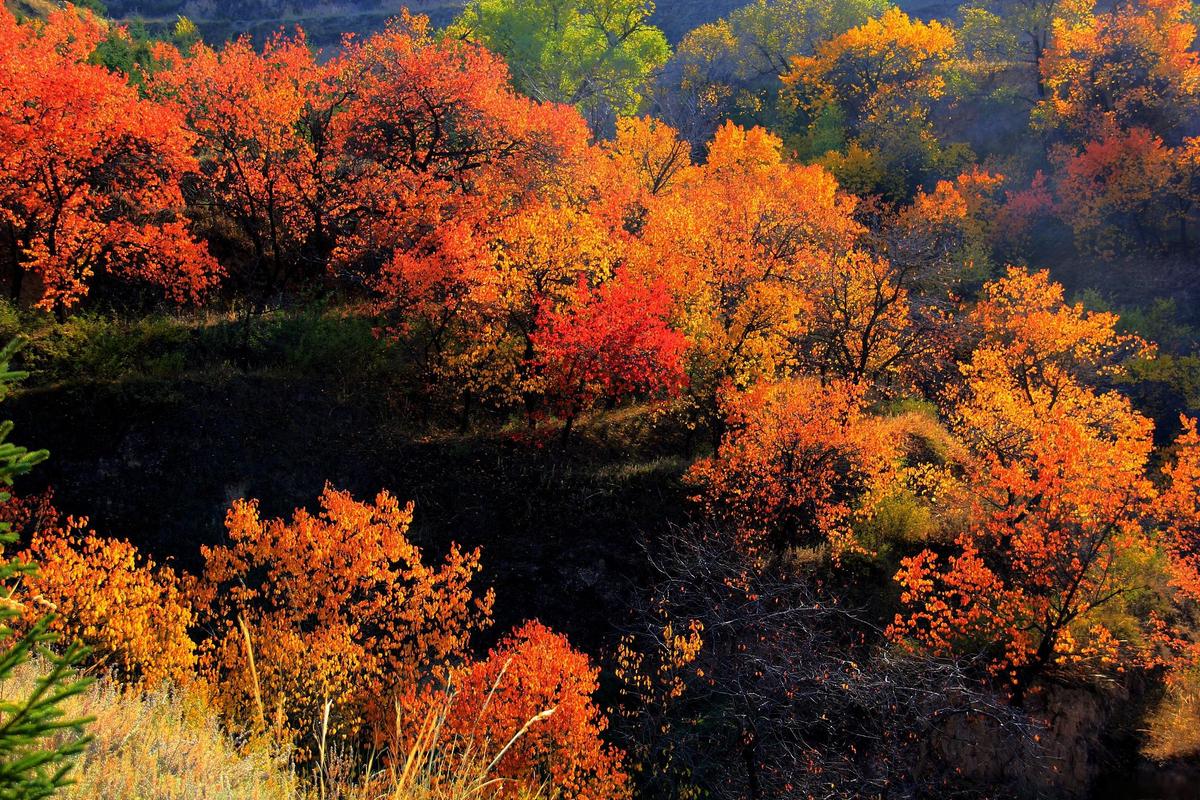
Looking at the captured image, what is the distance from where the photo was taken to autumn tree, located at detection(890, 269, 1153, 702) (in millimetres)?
23797

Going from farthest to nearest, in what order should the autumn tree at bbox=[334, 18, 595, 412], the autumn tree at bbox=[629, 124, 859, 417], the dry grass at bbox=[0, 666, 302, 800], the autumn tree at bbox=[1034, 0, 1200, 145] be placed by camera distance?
the autumn tree at bbox=[1034, 0, 1200, 145] → the autumn tree at bbox=[629, 124, 859, 417] → the autumn tree at bbox=[334, 18, 595, 412] → the dry grass at bbox=[0, 666, 302, 800]

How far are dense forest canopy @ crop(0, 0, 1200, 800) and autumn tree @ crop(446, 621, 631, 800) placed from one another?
126 millimetres

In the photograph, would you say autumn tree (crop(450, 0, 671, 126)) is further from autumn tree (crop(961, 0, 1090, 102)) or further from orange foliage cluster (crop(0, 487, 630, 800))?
orange foliage cluster (crop(0, 487, 630, 800))

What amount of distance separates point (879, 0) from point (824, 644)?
6650 cm

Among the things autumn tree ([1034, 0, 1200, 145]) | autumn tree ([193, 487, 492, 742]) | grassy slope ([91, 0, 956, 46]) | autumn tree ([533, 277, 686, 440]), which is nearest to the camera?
autumn tree ([193, 487, 492, 742])

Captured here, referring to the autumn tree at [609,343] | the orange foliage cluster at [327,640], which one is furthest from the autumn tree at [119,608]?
the autumn tree at [609,343]

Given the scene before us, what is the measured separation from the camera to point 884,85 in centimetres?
6041

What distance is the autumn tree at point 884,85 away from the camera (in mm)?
57562

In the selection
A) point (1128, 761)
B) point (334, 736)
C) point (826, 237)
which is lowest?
point (1128, 761)

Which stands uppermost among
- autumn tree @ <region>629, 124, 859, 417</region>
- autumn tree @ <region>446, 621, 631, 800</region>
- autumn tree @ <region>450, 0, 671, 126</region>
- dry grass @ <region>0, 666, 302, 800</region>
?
autumn tree @ <region>450, 0, 671, 126</region>

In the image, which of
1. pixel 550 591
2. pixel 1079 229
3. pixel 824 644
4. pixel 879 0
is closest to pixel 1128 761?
pixel 824 644

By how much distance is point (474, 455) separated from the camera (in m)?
28.5

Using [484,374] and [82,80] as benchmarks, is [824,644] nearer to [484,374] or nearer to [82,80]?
[484,374]

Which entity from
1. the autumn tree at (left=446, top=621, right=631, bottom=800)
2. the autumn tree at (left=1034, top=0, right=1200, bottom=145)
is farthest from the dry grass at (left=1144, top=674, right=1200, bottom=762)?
the autumn tree at (left=1034, top=0, right=1200, bottom=145)
